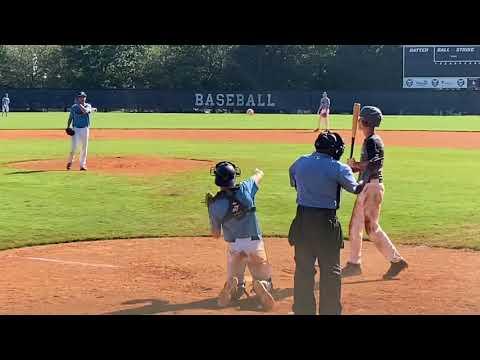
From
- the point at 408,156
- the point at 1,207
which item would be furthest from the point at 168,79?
the point at 1,207

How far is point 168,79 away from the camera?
237 ft

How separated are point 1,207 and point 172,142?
15603 mm

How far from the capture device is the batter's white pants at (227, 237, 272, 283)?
7023 millimetres

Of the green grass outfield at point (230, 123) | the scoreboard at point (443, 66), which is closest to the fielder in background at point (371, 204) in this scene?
the green grass outfield at point (230, 123)

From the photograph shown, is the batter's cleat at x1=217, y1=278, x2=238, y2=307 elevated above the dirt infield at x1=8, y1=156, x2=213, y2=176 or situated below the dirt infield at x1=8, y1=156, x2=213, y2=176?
below

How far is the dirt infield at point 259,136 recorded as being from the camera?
29125 mm

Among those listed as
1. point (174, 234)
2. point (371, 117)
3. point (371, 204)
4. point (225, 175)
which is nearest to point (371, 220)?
point (371, 204)

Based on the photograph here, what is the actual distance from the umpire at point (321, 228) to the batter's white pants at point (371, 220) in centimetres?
187

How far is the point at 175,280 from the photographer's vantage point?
8375 mm

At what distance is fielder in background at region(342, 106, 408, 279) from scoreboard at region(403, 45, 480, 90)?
1812 inches

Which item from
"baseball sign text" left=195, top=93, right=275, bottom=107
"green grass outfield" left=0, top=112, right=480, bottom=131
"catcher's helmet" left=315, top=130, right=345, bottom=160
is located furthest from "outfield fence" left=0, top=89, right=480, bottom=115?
"catcher's helmet" left=315, top=130, right=345, bottom=160

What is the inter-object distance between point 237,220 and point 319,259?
1.00m

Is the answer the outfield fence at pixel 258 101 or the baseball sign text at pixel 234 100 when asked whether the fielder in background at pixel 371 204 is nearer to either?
the outfield fence at pixel 258 101

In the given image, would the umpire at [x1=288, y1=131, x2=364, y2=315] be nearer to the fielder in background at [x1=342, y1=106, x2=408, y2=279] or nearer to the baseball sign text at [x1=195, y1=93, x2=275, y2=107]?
the fielder in background at [x1=342, y1=106, x2=408, y2=279]
